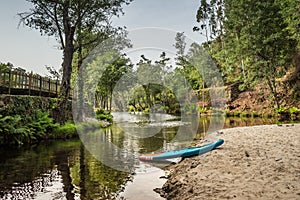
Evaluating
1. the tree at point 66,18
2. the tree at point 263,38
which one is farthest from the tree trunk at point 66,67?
the tree at point 263,38

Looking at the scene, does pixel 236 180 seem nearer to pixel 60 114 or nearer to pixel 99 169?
pixel 99 169

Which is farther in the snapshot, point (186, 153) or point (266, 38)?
point (266, 38)

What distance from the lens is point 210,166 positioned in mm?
5355

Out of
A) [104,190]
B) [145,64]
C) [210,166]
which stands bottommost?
[104,190]

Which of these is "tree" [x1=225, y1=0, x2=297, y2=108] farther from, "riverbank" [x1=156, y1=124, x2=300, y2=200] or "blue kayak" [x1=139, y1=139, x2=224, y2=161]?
"riverbank" [x1=156, y1=124, x2=300, y2=200]

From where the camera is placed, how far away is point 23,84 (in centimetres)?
1392

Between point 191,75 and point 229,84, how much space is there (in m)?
10.4

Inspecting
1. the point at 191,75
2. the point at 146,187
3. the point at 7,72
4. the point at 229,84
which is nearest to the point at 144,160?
the point at 146,187

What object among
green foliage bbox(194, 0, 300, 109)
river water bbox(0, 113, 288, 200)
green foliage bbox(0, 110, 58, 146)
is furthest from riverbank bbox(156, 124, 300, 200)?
green foliage bbox(194, 0, 300, 109)

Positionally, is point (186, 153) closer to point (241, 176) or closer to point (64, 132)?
point (241, 176)

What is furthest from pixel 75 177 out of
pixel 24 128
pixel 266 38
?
pixel 266 38

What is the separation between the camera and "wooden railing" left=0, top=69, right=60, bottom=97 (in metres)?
12.5

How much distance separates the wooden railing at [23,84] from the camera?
41.1ft

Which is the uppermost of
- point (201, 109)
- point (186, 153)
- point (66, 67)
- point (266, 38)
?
point (266, 38)
